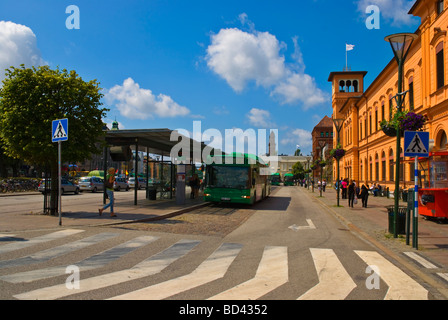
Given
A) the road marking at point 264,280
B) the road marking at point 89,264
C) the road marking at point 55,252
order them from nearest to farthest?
1. the road marking at point 264,280
2. the road marking at point 89,264
3. the road marking at point 55,252

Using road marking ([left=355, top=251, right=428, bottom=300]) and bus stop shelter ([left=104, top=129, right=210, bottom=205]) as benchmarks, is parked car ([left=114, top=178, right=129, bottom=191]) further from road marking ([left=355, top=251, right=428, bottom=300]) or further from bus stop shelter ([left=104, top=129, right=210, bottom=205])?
road marking ([left=355, top=251, right=428, bottom=300])

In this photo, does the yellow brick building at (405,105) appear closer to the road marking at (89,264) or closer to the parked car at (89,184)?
the road marking at (89,264)

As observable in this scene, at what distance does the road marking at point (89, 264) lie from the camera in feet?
18.3

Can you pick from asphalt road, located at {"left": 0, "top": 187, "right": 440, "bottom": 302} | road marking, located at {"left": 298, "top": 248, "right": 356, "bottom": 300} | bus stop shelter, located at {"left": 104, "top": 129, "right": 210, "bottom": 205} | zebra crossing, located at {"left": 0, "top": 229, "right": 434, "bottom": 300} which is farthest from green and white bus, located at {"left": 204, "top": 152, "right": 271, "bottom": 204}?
road marking, located at {"left": 298, "top": 248, "right": 356, "bottom": 300}

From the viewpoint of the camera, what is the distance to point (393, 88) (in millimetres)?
33438

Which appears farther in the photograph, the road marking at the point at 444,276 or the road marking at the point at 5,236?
the road marking at the point at 5,236

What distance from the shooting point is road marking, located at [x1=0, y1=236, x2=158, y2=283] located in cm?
557

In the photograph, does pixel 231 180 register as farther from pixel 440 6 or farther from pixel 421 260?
pixel 440 6

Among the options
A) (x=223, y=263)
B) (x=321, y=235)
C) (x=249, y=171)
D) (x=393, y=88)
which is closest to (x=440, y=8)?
(x=393, y=88)

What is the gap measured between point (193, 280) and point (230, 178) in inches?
585

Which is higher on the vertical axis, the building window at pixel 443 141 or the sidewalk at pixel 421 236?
the building window at pixel 443 141

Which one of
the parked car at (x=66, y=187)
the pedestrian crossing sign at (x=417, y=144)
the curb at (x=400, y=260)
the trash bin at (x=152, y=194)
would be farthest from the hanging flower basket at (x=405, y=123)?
the parked car at (x=66, y=187)

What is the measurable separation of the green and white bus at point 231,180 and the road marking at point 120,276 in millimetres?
11920

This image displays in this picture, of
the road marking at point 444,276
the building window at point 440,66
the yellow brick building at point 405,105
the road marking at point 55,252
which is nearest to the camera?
the road marking at point 444,276
